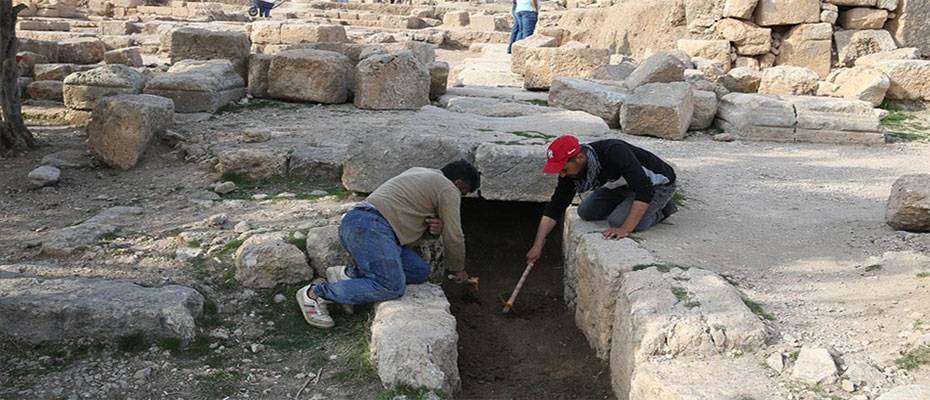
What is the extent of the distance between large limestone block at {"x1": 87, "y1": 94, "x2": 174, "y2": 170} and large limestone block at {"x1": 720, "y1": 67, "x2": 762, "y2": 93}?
713 cm

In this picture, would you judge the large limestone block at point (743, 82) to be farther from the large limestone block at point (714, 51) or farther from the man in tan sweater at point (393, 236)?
the man in tan sweater at point (393, 236)

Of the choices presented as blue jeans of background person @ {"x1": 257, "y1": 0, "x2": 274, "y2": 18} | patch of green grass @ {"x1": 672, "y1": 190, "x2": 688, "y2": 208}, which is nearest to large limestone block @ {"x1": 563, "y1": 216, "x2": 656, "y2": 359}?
patch of green grass @ {"x1": 672, "y1": 190, "x2": 688, "y2": 208}

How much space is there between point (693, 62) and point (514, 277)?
6192 millimetres

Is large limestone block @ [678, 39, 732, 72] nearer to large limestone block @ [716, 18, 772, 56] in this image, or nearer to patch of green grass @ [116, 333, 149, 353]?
large limestone block @ [716, 18, 772, 56]

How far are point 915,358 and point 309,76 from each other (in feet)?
24.1

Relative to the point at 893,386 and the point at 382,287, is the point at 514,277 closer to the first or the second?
the point at 382,287

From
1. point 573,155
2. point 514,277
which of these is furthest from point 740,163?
point 573,155

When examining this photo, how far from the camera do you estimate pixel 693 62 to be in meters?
11.4

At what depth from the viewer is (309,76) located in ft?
31.4

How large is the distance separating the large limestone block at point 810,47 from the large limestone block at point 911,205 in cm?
761

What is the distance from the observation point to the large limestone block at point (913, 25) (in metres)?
12.4

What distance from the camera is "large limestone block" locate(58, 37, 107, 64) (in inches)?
482

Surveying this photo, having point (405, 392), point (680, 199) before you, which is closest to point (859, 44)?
point (680, 199)

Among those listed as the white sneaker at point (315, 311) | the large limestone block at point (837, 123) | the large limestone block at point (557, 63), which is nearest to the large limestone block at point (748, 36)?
the large limestone block at point (557, 63)
